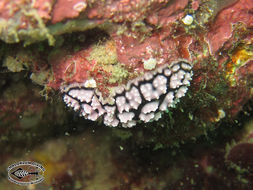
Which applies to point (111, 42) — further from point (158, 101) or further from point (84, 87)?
point (158, 101)

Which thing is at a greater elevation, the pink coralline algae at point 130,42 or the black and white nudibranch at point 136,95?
the pink coralline algae at point 130,42

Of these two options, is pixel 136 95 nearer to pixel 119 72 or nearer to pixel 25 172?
pixel 119 72

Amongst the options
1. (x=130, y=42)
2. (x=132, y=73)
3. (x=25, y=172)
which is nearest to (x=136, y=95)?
(x=132, y=73)

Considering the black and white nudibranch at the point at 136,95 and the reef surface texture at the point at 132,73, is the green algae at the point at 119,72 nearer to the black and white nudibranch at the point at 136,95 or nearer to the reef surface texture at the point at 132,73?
the reef surface texture at the point at 132,73

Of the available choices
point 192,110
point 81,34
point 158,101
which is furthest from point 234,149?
point 81,34

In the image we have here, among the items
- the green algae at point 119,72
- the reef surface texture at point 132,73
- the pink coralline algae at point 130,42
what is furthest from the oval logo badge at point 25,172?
the green algae at point 119,72
